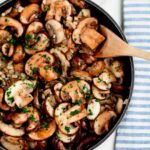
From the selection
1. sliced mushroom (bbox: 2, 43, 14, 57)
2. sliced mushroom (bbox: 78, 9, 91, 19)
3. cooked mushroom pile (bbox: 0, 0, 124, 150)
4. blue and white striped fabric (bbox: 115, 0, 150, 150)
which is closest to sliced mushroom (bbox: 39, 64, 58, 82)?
cooked mushroom pile (bbox: 0, 0, 124, 150)

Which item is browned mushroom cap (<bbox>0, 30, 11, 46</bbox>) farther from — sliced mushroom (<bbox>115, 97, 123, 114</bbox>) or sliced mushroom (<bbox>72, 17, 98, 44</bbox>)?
sliced mushroom (<bbox>115, 97, 123, 114</bbox>)

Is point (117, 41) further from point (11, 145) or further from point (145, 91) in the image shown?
point (11, 145)

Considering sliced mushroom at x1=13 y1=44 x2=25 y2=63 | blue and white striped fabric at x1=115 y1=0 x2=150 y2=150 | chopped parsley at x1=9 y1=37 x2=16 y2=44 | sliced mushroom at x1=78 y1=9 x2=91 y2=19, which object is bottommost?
blue and white striped fabric at x1=115 y1=0 x2=150 y2=150

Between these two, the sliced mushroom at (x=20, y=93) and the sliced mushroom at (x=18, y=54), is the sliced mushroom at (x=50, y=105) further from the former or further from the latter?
the sliced mushroom at (x=18, y=54)

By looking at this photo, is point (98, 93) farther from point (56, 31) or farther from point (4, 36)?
point (4, 36)

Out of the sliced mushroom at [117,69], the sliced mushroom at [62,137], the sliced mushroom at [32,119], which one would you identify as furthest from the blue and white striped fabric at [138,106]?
the sliced mushroom at [32,119]

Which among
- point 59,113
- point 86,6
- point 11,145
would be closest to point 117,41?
point 86,6

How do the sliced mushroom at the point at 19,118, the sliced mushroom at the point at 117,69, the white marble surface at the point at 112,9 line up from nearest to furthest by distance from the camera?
the sliced mushroom at the point at 19,118
the sliced mushroom at the point at 117,69
the white marble surface at the point at 112,9
